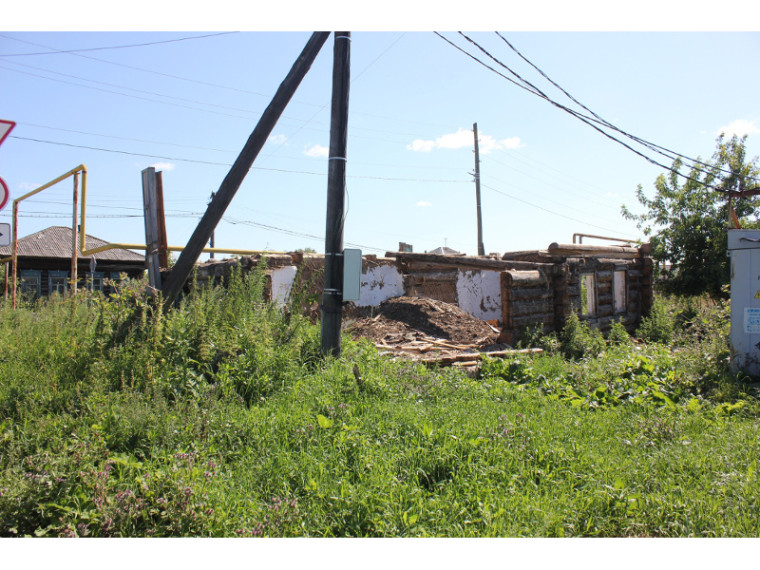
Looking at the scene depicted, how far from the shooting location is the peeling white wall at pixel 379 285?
1234cm

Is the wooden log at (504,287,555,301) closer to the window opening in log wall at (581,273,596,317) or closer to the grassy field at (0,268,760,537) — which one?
the window opening in log wall at (581,273,596,317)

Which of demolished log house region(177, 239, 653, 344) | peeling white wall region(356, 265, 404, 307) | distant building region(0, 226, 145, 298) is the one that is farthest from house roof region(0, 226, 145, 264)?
demolished log house region(177, 239, 653, 344)

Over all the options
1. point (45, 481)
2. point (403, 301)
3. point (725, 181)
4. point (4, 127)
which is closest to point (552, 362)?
point (403, 301)

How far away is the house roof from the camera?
23.6m

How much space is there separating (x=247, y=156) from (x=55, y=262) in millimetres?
22859

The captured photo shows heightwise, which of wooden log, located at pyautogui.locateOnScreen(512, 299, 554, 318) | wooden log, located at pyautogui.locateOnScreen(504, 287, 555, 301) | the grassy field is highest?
wooden log, located at pyautogui.locateOnScreen(504, 287, 555, 301)

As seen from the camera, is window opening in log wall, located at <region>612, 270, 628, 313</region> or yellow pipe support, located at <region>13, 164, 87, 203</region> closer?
yellow pipe support, located at <region>13, 164, 87, 203</region>

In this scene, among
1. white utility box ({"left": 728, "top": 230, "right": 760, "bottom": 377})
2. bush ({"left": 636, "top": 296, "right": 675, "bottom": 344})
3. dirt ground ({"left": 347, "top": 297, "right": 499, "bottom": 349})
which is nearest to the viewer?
white utility box ({"left": 728, "top": 230, "right": 760, "bottom": 377})

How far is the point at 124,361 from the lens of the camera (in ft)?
16.4

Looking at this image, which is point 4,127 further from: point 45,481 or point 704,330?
point 704,330

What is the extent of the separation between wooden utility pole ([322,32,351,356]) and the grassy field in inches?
29.5

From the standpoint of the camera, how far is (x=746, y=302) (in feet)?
23.6

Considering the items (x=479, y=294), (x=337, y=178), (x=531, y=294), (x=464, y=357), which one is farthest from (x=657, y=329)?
(x=337, y=178)

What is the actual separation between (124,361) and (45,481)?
192 centimetres
